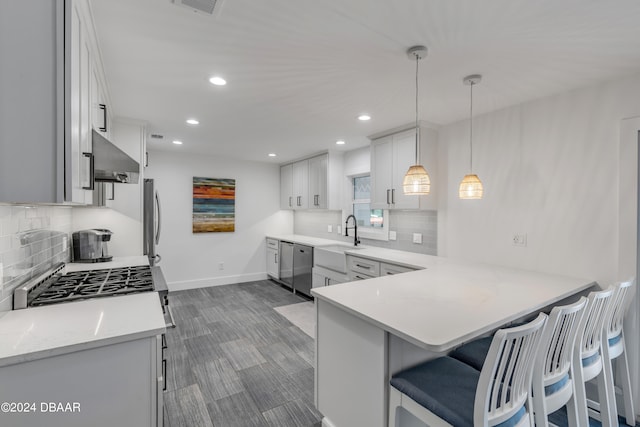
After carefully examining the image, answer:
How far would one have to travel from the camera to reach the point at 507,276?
7.55ft

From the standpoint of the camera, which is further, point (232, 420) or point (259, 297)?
point (259, 297)

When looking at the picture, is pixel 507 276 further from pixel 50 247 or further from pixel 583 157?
pixel 50 247

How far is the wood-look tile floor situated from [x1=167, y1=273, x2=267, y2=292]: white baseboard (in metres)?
0.71

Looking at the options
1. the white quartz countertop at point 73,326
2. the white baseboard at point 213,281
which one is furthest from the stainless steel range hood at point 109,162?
the white baseboard at point 213,281

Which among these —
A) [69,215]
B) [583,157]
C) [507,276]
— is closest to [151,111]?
[69,215]

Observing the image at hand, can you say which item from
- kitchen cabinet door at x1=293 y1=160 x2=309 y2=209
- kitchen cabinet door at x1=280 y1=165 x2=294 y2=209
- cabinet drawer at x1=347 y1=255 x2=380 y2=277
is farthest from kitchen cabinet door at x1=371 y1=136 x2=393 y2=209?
kitchen cabinet door at x1=280 y1=165 x2=294 y2=209

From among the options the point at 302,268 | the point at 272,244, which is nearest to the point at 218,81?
the point at 302,268

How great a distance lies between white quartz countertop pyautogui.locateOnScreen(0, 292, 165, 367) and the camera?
111 cm

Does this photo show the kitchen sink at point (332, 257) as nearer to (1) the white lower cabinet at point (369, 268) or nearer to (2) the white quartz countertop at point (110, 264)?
(1) the white lower cabinet at point (369, 268)

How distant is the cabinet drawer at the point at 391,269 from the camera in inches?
114

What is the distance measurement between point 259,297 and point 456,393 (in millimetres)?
3731

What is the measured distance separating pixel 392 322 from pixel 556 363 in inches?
34.2

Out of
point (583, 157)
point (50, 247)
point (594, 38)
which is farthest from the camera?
point (583, 157)

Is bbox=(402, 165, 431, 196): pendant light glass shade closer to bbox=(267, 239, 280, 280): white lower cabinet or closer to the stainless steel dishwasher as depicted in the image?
the stainless steel dishwasher
